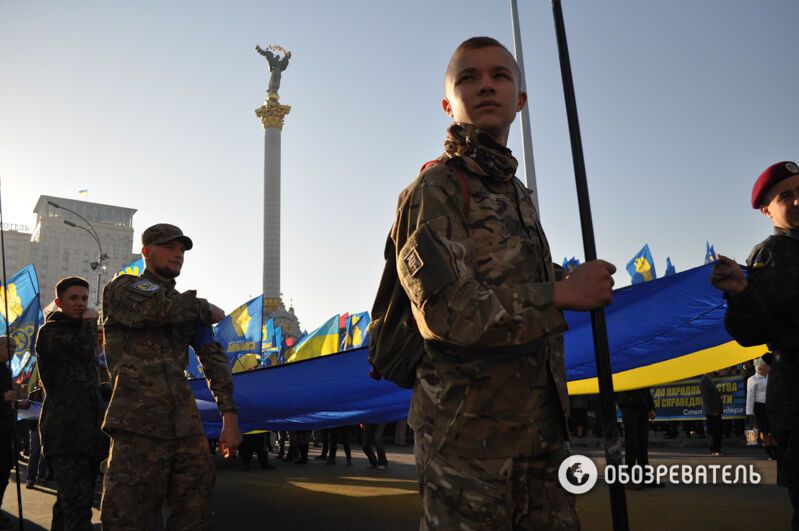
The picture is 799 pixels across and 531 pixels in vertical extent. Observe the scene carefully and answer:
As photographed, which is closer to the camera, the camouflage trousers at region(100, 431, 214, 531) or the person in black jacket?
the camouflage trousers at region(100, 431, 214, 531)

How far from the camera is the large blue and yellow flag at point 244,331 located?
60.2ft

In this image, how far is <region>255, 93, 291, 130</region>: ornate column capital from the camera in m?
59.3

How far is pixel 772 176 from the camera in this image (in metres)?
2.86

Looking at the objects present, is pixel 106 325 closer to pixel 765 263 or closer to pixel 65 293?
pixel 65 293

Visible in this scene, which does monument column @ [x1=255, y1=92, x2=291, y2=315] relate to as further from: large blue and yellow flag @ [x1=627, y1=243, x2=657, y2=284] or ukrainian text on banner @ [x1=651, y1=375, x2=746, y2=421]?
ukrainian text on banner @ [x1=651, y1=375, x2=746, y2=421]

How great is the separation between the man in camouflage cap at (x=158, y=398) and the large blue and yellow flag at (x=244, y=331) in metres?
14.4

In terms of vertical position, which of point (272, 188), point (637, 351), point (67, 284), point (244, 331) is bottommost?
point (637, 351)

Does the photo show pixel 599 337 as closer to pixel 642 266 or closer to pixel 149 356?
pixel 149 356

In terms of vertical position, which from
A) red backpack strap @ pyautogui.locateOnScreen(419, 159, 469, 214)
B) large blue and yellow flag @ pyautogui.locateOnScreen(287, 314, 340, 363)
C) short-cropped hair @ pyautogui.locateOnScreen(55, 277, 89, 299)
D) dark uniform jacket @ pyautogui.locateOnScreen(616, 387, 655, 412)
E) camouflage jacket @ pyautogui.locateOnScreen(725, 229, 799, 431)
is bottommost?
dark uniform jacket @ pyautogui.locateOnScreen(616, 387, 655, 412)

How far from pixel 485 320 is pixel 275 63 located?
63.5 meters

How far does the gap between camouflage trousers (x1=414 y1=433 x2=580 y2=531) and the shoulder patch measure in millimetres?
2409
